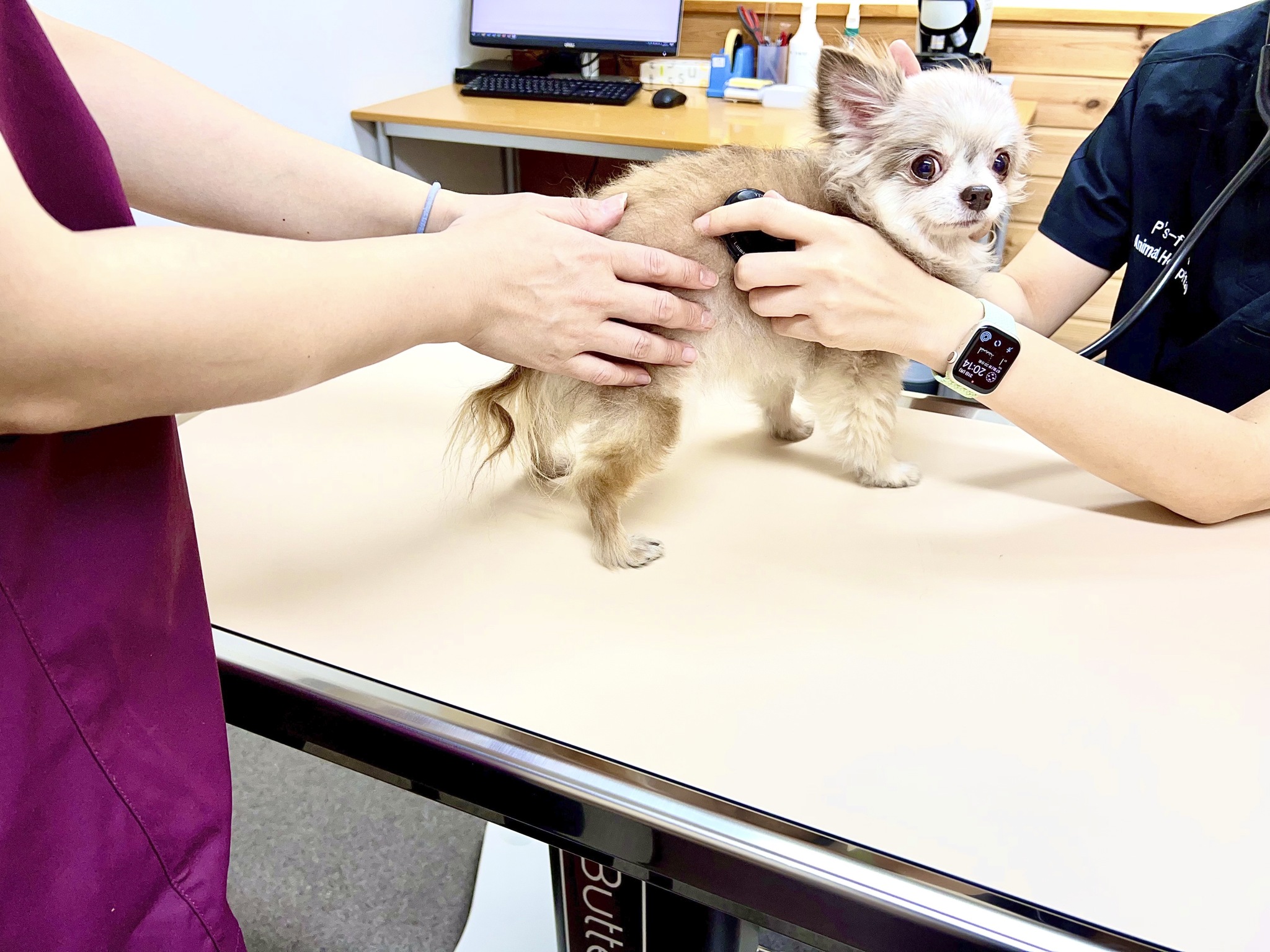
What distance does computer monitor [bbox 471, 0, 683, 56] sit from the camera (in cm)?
243

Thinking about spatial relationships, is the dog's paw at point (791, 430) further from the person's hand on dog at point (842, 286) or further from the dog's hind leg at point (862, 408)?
the person's hand on dog at point (842, 286)

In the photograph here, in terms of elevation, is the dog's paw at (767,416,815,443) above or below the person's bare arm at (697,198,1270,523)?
below

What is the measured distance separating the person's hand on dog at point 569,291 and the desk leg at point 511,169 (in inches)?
90.7

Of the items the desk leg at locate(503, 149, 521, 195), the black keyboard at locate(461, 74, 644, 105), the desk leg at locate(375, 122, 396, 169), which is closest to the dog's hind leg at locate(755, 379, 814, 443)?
the black keyboard at locate(461, 74, 644, 105)

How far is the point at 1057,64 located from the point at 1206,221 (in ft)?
5.34

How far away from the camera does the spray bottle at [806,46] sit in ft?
7.55

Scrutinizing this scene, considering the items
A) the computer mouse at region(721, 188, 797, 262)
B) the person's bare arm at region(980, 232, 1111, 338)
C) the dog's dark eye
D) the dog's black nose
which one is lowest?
the person's bare arm at region(980, 232, 1111, 338)

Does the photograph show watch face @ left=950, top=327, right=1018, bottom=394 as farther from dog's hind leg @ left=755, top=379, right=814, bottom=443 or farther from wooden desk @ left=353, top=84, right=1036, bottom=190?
wooden desk @ left=353, top=84, right=1036, bottom=190

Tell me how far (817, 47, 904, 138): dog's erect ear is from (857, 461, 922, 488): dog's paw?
0.36 metres

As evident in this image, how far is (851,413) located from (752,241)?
217 mm

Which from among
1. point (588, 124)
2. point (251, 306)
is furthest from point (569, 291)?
point (588, 124)

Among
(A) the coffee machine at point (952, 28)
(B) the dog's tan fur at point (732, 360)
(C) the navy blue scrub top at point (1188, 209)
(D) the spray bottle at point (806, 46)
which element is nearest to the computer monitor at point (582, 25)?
(D) the spray bottle at point (806, 46)

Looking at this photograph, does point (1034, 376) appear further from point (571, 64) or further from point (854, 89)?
point (571, 64)

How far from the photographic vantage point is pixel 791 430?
1.00 m
